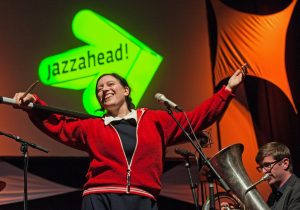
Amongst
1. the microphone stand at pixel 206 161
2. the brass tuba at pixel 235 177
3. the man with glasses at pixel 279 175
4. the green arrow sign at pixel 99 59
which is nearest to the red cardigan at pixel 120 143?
the microphone stand at pixel 206 161

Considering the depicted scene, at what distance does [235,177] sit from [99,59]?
2484mm

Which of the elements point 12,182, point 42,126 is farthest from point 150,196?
point 12,182

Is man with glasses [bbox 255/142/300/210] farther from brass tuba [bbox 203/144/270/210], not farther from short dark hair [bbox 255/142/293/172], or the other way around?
brass tuba [bbox 203/144/270/210]

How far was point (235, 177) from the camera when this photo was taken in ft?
9.29

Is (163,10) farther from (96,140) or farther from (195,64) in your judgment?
(96,140)

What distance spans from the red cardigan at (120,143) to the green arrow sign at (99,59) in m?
2.07

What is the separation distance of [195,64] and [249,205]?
2.59m

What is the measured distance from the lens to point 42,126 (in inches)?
102

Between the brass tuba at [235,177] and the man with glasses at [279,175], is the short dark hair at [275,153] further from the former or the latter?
the brass tuba at [235,177]

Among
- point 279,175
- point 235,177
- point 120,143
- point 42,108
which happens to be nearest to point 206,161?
point 120,143

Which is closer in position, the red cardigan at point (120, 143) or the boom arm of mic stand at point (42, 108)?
the red cardigan at point (120, 143)

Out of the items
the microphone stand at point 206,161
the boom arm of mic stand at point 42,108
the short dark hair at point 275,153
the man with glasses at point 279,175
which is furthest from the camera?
the short dark hair at point 275,153

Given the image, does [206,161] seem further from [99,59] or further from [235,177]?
[99,59]

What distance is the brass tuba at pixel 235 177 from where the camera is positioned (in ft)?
9.14
